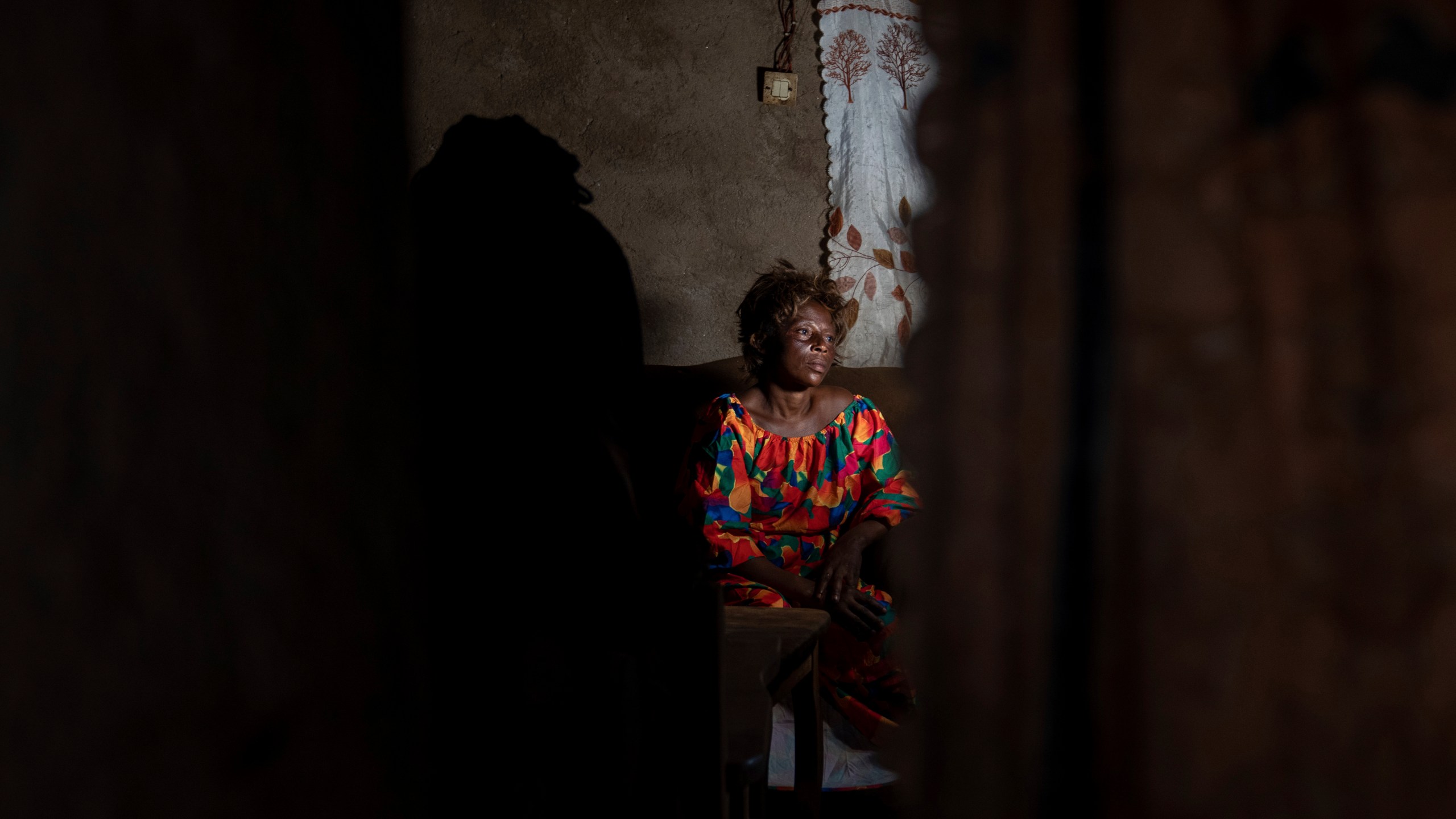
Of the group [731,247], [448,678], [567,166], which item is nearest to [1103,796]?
[448,678]

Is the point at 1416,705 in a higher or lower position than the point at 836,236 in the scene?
lower

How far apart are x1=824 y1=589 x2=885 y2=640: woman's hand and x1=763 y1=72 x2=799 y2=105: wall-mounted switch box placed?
5.91 ft

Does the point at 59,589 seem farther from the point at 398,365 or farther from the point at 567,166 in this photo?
the point at 567,166

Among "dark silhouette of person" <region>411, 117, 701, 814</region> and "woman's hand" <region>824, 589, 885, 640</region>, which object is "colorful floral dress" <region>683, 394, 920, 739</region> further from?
"dark silhouette of person" <region>411, 117, 701, 814</region>

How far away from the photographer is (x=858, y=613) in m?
1.90

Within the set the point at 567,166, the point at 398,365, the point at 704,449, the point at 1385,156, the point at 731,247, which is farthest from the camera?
the point at 731,247

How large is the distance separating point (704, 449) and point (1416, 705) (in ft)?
6.14

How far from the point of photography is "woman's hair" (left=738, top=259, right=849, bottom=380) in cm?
229

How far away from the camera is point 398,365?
2.12 feet

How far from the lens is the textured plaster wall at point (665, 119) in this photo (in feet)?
8.71

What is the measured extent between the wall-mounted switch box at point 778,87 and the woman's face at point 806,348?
0.95 meters

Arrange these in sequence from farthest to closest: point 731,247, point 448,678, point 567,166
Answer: point 731,247 → point 567,166 → point 448,678

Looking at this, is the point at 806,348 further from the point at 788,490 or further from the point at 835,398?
the point at 788,490

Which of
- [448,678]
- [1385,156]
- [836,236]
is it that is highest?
[836,236]
